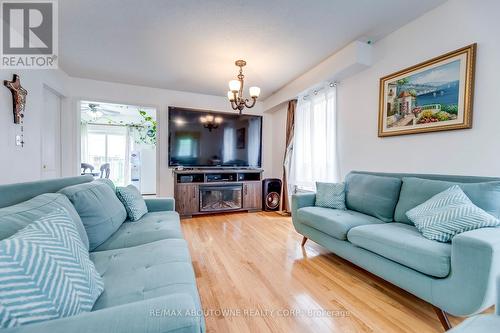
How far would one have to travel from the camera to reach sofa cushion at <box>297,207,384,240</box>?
6.31 feet

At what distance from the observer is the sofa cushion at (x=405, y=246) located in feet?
4.16

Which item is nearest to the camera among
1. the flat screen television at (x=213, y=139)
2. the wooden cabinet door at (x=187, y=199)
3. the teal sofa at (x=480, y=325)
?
the teal sofa at (x=480, y=325)

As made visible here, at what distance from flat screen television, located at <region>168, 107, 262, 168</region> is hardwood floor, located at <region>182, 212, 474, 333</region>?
6.08ft

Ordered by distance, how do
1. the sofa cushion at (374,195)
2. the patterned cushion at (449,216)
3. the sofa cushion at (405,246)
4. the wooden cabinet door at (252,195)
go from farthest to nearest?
the wooden cabinet door at (252,195) < the sofa cushion at (374,195) < the patterned cushion at (449,216) < the sofa cushion at (405,246)

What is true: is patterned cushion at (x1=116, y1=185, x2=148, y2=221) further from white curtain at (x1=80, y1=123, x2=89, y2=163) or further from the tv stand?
white curtain at (x1=80, y1=123, x2=89, y2=163)

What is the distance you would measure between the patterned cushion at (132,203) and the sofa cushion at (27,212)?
726 mm

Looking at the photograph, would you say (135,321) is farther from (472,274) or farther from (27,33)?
(27,33)

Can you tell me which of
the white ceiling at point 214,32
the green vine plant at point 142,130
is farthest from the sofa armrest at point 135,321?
the green vine plant at point 142,130

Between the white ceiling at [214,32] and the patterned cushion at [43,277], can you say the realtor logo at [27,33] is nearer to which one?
the white ceiling at [214,32]

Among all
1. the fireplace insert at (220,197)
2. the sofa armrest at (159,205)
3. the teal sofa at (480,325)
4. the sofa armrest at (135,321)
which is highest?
the sofa armrest at (135,321)

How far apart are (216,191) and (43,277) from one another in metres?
3.42

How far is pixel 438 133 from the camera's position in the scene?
203 centimetres

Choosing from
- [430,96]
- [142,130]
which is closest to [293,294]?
[430,96]

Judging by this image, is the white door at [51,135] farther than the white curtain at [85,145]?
No
